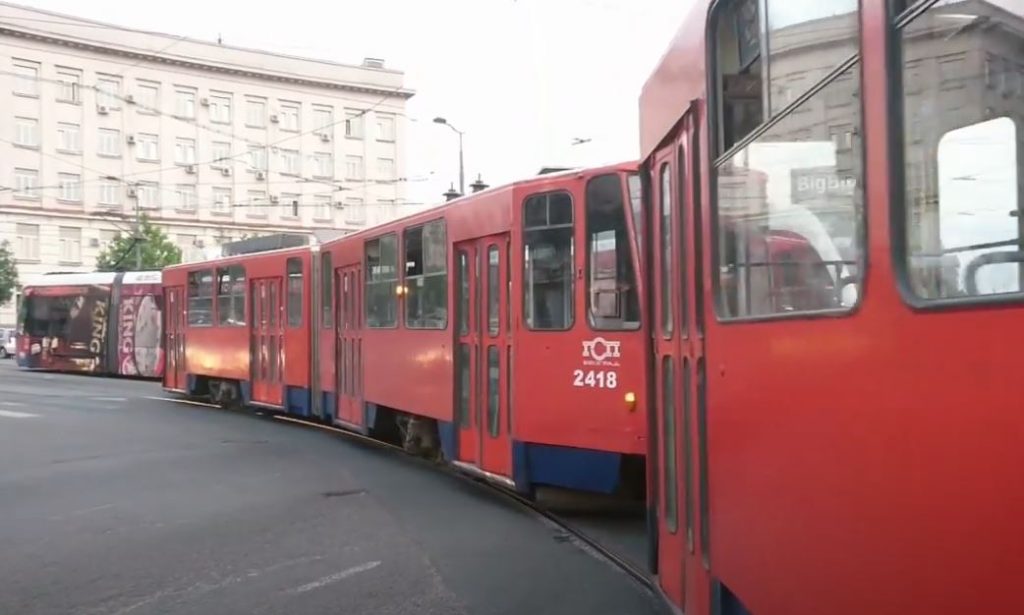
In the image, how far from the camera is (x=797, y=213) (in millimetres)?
2869

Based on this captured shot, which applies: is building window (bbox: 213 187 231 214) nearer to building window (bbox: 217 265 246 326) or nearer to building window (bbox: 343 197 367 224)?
building window (bbox: 343 197 367 224)

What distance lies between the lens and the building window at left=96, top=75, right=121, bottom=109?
187ft

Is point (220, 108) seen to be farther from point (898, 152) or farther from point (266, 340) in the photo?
point (898, 152)

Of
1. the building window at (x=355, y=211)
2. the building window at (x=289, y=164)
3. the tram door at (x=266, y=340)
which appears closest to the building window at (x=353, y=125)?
the building window at (x=289, y=164)

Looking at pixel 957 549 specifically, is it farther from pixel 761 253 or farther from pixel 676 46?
pixel 676 46

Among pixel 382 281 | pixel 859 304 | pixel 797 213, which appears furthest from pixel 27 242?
pixel 859 304

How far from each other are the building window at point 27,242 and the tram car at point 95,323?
23.1 metres

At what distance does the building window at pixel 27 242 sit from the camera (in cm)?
5556

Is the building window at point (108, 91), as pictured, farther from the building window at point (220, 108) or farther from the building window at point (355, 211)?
the building window at point (355, 211)

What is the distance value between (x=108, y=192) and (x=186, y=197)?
4.41 metres

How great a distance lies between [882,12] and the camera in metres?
2.28

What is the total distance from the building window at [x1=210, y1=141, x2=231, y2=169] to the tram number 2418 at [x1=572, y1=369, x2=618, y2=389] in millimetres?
56414

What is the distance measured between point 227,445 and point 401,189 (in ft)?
172

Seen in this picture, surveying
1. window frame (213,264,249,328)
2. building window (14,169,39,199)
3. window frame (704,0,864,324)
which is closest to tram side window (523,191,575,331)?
window frame (704,0,864,324)
